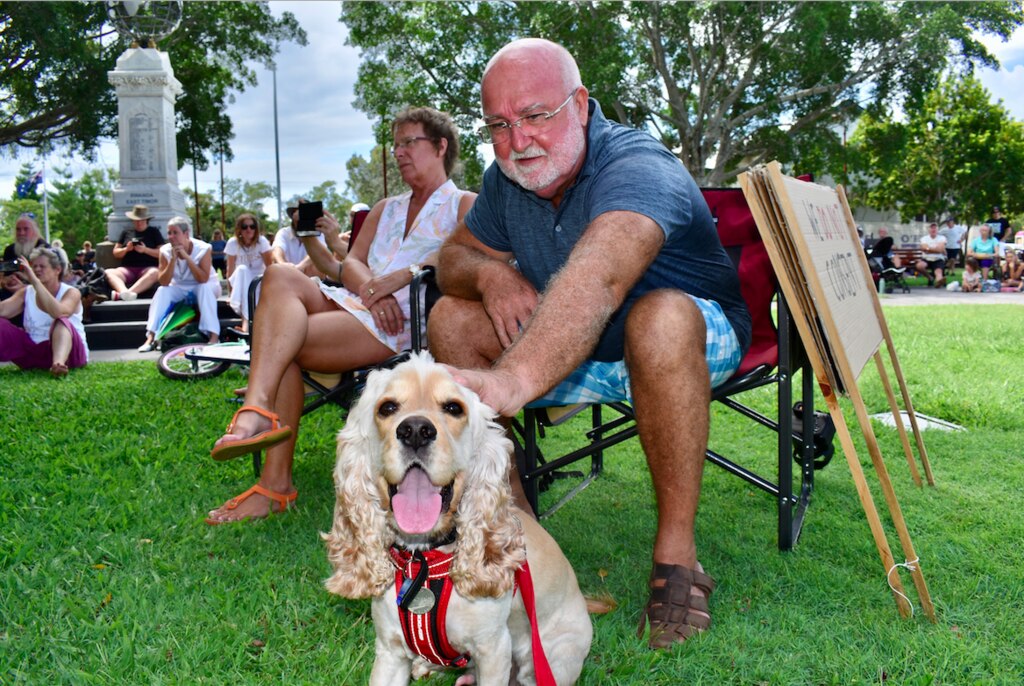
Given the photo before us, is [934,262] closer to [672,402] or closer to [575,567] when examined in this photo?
[575,567]

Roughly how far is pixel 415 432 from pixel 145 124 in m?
19.2

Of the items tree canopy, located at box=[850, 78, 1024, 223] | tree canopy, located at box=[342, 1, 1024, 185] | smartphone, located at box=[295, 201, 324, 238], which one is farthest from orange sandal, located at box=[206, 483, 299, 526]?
tree canopy, located at box=[850, 78, 1024, 223]

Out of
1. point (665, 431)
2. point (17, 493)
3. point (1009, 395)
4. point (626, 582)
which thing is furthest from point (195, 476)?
point (1009, 395)

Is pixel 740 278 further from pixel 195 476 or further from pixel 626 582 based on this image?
pixel 195 476

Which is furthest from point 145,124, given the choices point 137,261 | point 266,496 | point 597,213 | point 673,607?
point 673,607

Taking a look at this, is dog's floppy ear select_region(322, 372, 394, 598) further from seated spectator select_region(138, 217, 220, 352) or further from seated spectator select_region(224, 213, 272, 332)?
seated spectator select_region(224, 213, 272, 332)

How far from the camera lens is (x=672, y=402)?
2787 millimetres

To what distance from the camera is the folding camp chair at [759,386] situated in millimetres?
3293

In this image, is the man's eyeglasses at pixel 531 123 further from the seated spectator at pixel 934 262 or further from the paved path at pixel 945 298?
the seated spectator at pixel 934 262

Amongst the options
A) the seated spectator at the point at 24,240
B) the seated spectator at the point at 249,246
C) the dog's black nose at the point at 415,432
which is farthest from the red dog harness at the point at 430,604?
the seated spectator at the point at 24,240

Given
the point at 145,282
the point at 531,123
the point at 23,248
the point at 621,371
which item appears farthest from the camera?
the point at 145,282

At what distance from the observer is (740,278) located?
147 inches

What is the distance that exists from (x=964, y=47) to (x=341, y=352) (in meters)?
27.1

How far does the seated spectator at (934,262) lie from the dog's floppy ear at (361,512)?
2494 cm
